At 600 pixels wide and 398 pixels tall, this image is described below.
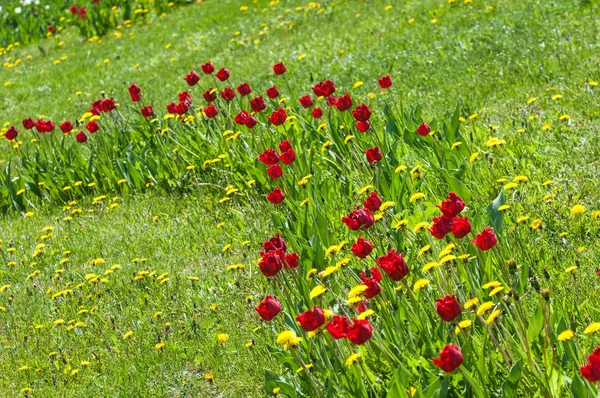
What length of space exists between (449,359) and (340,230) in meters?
2.27

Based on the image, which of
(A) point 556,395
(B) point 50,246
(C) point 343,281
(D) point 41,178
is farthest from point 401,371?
(D) point 41,178

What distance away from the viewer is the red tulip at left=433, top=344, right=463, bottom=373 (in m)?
2.59

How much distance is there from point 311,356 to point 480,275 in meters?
0.80

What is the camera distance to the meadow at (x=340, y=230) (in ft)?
10.4

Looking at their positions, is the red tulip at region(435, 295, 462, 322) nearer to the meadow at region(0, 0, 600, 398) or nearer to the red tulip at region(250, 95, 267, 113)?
the meadow at region(0, 0, 600, 398)

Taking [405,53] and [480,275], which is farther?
[405,53]

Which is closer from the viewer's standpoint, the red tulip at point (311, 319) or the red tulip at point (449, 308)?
the red tulip at point (449, 308)

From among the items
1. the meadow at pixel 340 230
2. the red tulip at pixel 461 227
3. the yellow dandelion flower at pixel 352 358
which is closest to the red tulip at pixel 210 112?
the meadow at pixel 340 230

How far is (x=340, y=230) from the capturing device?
15.9ft

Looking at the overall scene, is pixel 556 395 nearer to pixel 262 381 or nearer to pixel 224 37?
pixel 262 381

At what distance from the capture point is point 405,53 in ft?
27.1

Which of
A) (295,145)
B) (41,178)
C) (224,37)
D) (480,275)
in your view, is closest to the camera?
(480,275)

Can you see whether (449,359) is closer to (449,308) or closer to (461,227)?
(449,308)

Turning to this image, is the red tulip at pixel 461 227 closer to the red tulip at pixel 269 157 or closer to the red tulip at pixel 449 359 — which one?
the red tulip at pixel 449 359
